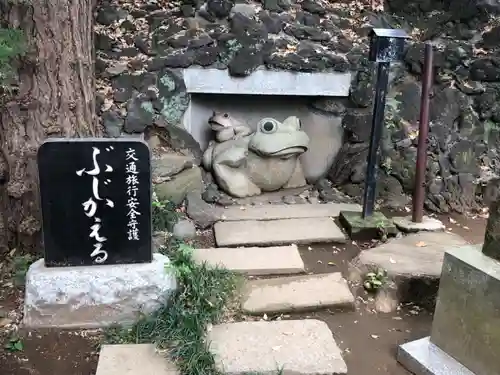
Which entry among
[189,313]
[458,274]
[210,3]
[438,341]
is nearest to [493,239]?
[458,274]

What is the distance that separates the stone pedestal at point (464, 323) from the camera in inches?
79.4

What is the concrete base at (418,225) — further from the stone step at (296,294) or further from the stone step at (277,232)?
the stone step at (296,294)

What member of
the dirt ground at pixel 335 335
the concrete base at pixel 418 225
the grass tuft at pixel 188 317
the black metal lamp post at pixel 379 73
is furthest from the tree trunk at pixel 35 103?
the concrete base at pixel 418 225

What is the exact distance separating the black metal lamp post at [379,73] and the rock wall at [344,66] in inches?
30.1

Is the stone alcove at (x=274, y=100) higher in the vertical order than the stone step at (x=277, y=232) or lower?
higher

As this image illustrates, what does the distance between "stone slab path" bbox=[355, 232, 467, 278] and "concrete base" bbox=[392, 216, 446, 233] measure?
0.06 meters

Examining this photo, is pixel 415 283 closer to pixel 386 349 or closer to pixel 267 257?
pixel 386 349

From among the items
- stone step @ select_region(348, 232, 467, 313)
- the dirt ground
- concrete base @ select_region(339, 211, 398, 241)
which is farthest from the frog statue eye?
the dirt ground

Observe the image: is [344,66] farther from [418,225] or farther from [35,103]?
[35,103]

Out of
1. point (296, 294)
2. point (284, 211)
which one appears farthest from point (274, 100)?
point (296, 294)

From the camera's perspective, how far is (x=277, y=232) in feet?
11.7

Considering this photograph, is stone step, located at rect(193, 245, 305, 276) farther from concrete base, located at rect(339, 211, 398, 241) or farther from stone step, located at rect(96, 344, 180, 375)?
stone step, located at rect(96, 344, 180, 375)

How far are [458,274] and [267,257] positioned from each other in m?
1.29

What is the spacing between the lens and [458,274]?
2.16 meters
